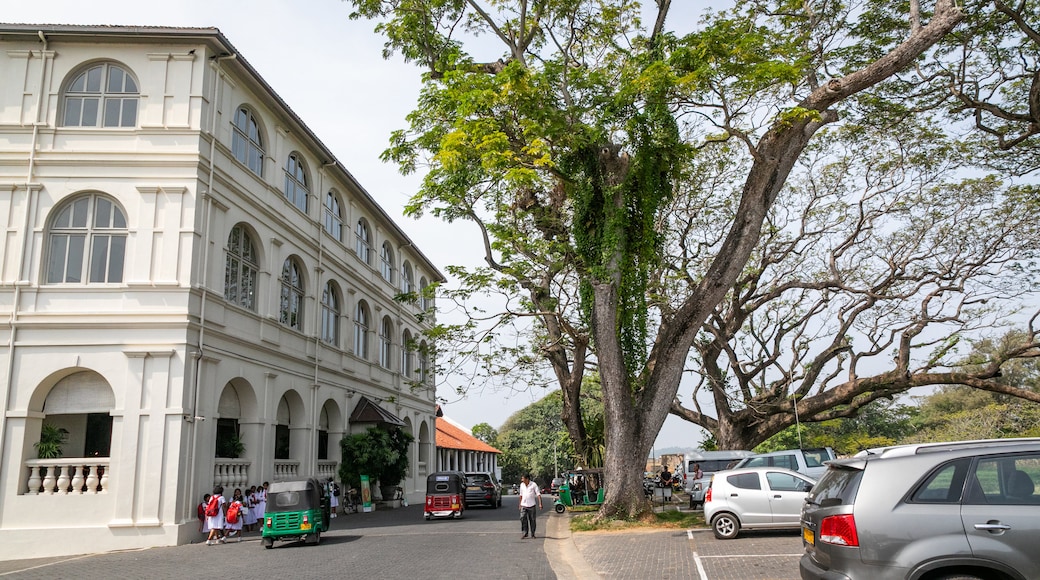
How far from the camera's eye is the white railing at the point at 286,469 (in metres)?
23.5

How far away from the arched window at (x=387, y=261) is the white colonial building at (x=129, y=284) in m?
13.6

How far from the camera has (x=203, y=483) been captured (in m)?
19.0

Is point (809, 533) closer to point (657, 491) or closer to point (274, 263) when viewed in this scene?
point (274, 263)

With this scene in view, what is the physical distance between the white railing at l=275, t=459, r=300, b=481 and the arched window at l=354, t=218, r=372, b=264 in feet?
35.0

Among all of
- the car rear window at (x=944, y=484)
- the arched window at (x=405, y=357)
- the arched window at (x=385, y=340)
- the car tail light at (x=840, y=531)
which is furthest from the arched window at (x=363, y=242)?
the car rear window at (x=944, y=484)

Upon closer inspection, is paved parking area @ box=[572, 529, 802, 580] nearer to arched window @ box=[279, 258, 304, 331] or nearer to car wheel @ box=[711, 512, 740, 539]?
car wheel @ box=[711, 512, 740, 539]

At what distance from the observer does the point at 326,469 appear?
27.7 metres

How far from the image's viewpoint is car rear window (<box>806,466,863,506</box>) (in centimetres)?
653

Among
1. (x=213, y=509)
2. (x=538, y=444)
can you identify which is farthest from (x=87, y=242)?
(x=538, y=444)

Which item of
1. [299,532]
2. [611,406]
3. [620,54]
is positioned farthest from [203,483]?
[620,54]

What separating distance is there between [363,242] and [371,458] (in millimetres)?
10180

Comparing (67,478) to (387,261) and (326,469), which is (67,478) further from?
(387,261)

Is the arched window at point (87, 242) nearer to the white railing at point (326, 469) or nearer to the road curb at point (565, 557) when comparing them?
the white railing at point (326, 469)

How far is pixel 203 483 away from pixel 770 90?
56.3 ft
